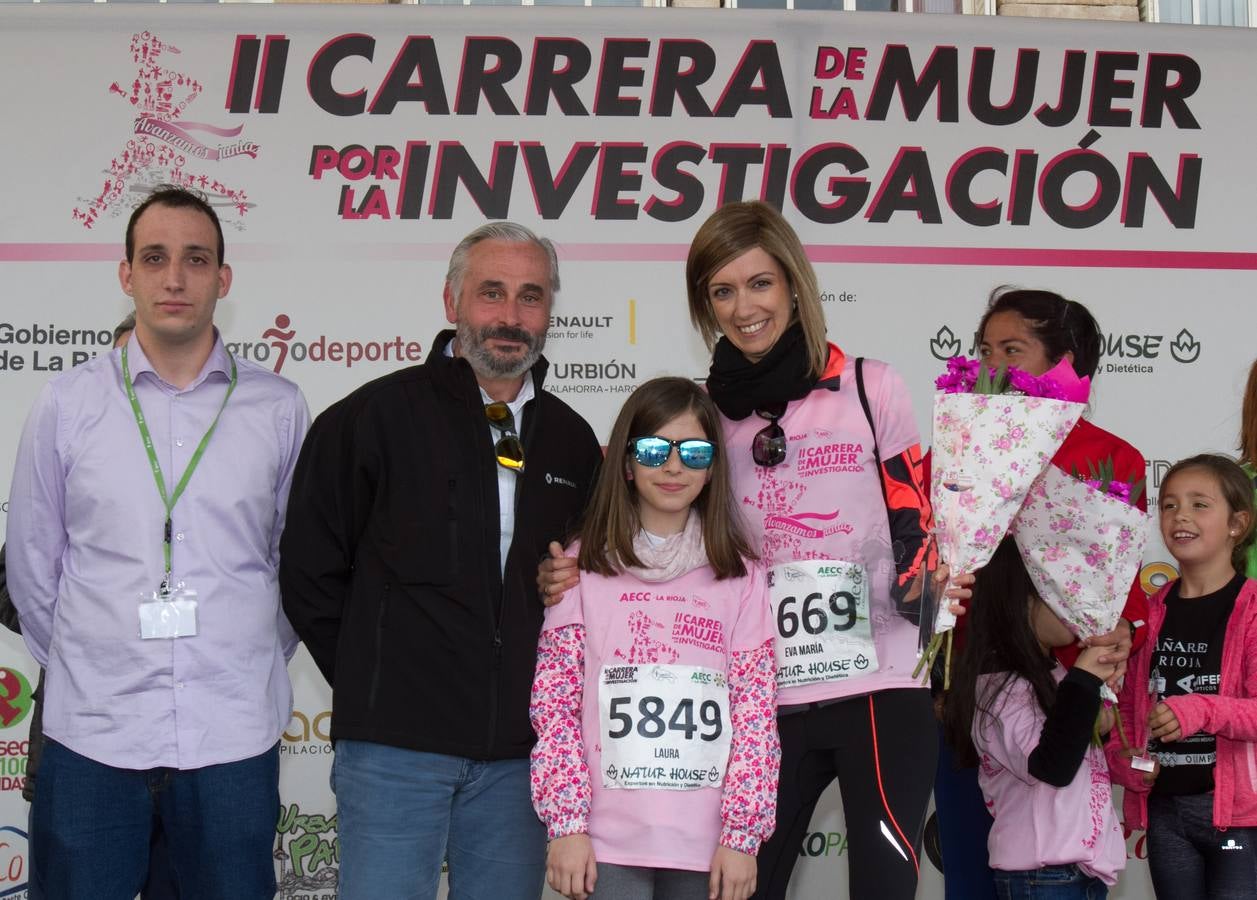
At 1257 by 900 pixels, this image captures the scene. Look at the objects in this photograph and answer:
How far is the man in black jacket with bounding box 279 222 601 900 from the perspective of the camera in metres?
2.72

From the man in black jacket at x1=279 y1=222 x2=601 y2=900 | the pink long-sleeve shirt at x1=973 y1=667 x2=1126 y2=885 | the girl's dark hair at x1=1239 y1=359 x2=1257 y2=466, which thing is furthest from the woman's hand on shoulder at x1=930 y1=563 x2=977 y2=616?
the girl's dark hair at x1=1239 y1=359 x2=1257 y2=466

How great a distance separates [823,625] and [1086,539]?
0.68 m

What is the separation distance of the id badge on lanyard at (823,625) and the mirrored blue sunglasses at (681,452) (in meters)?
0.30

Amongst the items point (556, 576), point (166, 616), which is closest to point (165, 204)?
point (166, 616)

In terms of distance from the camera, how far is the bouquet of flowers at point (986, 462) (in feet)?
8.83

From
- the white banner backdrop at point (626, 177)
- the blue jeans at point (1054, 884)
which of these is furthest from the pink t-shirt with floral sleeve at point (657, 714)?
the white banner backdrop at point (626, 177)

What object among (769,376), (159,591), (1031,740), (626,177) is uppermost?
(626,177)

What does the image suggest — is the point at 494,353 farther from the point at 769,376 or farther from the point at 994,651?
the point at 994,651

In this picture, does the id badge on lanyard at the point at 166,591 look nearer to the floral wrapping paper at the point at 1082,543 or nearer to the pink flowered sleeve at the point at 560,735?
the pink flowered sleeve at the point at 560,735

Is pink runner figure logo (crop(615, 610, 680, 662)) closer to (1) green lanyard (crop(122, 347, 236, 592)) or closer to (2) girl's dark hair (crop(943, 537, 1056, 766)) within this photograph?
(2) girl's dark hair (crop(943, 537, 1056, 766))

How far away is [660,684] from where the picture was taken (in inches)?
105

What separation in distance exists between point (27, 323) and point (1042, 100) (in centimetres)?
381

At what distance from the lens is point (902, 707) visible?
8.78 feet

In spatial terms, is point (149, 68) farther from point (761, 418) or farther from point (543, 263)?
point (761, 418)
